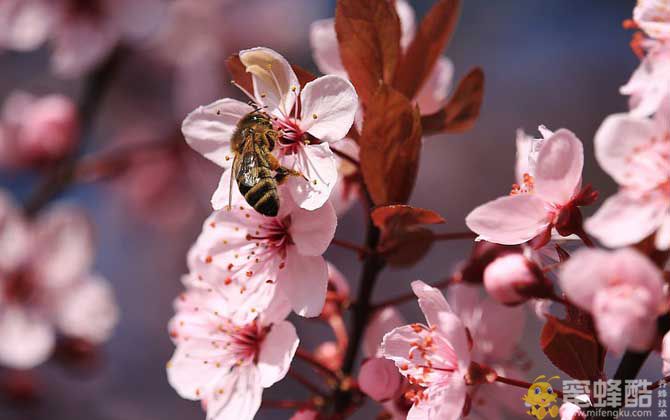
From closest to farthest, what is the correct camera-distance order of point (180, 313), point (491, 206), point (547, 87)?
point (491, 206) → point (180, 313) → point (547, 87)

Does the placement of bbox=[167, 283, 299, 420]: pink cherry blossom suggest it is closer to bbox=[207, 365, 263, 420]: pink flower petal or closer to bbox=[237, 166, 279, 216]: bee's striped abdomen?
bbox=[207, 365, 263, 420]: pink flower petal

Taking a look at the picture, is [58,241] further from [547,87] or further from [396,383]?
[547,87]

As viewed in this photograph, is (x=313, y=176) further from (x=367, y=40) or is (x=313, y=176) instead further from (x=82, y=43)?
(x=82, y=43)

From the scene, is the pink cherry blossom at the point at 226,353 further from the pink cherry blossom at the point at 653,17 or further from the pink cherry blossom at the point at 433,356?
the pink cherry blossom at the point at 653,17

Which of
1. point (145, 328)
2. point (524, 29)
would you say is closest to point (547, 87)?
point (524, 29)

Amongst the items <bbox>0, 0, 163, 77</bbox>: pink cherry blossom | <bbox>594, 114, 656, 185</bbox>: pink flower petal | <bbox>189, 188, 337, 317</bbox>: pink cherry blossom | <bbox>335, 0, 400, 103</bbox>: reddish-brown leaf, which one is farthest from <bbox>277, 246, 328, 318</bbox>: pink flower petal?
<bbox>0, 0, 163, 77</bbox>: pink cherry blossom

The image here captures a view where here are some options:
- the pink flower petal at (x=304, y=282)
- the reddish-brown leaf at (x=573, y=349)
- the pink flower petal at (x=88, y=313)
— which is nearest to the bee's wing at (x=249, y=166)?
the pink flower petal at (x=304, y=282)

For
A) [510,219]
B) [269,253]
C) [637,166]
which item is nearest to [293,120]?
[269,253]
